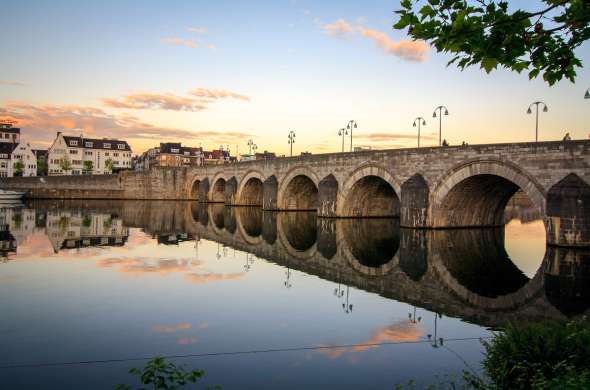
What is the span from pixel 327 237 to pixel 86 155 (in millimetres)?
107432

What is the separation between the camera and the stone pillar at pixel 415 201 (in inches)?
1166

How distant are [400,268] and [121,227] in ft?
68.4

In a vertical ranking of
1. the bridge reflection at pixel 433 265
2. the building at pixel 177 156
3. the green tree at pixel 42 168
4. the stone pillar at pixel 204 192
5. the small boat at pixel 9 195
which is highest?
the building at pixel 177 156

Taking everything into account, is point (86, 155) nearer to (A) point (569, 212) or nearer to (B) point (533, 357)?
(A) point (569, 212)

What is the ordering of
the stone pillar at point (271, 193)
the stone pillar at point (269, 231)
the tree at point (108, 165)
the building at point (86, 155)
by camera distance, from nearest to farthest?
1. the stone pillar at point (269, 231)
2. the stone pillar at point (271, 193)
3. the building at point (86, 155)
4. the tree at point (108, 165)

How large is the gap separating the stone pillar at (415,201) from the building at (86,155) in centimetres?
9641

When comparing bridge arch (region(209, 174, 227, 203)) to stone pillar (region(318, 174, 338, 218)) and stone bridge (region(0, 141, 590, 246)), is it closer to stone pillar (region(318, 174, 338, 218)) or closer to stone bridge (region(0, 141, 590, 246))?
stone bridge (region(0, 141, 590, 246))

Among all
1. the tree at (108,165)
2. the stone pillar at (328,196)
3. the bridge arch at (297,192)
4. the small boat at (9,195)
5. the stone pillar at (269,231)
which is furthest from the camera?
the tree at (108,165)

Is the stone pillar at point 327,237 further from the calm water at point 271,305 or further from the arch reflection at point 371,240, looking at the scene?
the arch reflection at point 371,240

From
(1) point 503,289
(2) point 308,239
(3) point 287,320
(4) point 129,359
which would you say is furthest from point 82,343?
(2) point 308,239

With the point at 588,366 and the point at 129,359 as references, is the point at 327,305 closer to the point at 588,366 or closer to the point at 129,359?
the point at 129,359

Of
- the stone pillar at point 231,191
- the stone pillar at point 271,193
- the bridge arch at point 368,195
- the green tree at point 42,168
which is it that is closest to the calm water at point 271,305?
the bridge arch at point 368,195

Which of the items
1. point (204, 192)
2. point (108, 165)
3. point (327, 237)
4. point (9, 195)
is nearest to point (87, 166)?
point (108, 165)

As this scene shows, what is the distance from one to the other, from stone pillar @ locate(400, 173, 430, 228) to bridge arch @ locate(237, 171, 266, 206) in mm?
29159
